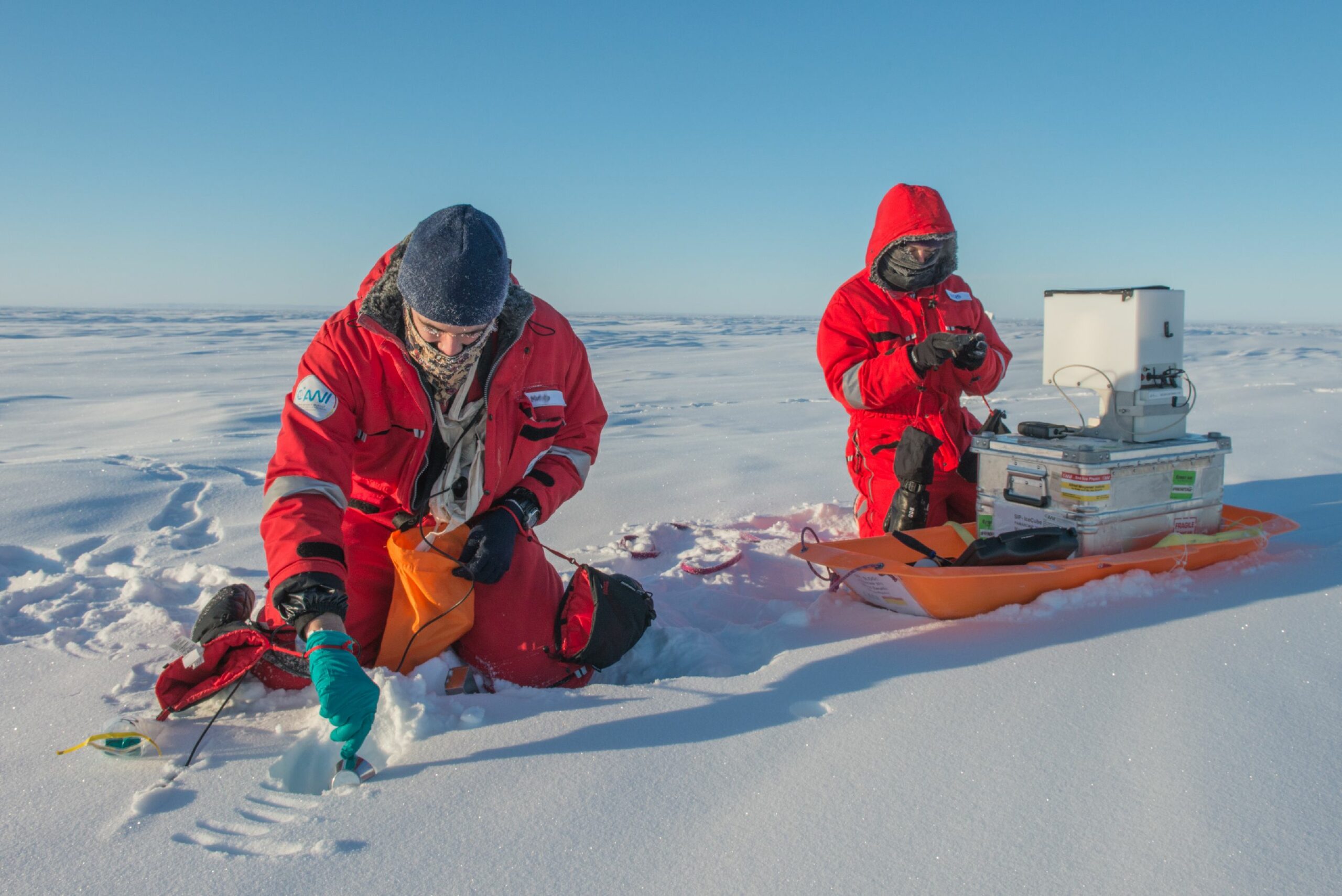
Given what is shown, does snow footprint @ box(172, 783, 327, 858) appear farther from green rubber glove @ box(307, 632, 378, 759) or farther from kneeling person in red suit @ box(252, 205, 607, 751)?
kneeling person in red suit @ box(252, 205, 607, 751)

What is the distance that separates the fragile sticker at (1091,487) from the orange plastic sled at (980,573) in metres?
0.17

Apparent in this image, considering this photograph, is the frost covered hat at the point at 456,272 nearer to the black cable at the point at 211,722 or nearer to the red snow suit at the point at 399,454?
the red snow suit at the point at 399,454

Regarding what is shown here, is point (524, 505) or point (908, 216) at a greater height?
point (908, 216)

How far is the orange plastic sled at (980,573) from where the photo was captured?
7.15 ft

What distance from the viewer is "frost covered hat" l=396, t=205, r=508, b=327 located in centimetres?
185

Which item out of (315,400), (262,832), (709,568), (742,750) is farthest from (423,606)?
(709,568)

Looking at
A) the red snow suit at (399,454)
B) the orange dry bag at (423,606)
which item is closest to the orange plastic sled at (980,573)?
the red snow suit at (399,454)

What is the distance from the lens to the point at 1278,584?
234cm

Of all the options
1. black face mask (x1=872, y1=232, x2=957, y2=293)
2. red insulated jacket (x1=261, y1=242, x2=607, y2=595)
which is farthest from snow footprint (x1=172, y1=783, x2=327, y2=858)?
black face mask (x1=872, y1=232, x2=957, y2=293)

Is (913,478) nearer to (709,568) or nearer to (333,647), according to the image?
(709,568)

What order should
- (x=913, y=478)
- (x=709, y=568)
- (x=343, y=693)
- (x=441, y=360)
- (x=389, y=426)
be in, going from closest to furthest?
(x=343, y=693) → (x=441, y=360) → (x=389, y=426) → (x=709, y=568) → (x=913, y=478)

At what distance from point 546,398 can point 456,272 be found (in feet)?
1.73

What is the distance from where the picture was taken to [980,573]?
2.19 meters

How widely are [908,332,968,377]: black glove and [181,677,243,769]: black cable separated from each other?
2.12 m
